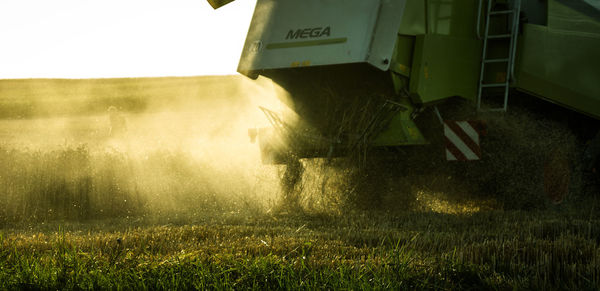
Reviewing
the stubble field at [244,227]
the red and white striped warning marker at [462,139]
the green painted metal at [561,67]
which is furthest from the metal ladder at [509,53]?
the stubble field at [244,227]

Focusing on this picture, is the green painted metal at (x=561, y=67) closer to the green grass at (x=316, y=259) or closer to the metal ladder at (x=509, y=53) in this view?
the metal ladder at (x=509, y=53)

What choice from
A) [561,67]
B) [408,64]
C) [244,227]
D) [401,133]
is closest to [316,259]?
[244,227]

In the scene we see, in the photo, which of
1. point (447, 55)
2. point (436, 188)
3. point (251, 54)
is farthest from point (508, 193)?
point (251, 54)

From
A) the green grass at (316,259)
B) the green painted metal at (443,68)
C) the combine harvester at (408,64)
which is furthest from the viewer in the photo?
the green painted metal at (443,68)

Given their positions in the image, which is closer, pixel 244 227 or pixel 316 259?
pixel 316 259

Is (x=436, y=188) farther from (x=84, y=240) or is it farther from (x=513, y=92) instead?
(x=84, y=240)

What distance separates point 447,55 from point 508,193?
1488 millimetres

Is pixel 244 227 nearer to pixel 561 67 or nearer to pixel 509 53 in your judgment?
pixel 509 53

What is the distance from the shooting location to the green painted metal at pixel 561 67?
6414 millimetres

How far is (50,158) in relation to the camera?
801 centimetres

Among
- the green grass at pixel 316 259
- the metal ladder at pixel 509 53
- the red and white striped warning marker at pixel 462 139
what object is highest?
the green grass at pixel 316 259

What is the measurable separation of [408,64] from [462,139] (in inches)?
35.4

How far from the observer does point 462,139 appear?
20.5 ft

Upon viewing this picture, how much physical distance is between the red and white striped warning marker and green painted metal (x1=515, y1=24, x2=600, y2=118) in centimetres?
62
